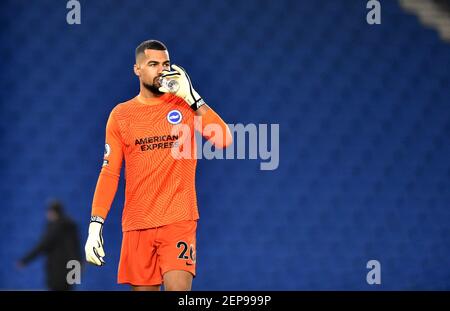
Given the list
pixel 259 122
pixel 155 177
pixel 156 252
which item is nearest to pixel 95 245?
pixel 156 252

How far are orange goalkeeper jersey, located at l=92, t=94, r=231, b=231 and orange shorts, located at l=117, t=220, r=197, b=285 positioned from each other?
5 cm

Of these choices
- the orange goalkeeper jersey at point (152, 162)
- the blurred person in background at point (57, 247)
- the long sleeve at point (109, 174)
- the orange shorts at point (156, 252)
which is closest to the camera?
→ the orange shorts at point (156, 252)

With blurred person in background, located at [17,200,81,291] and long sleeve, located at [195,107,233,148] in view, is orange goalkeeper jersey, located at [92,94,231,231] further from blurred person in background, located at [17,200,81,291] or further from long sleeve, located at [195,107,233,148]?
blurred person in background, located at [17,200,81,291]

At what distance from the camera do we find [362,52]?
6496 millimetres

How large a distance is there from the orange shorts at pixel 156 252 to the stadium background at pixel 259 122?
64.6 inches

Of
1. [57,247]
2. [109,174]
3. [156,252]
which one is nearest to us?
[156,252]

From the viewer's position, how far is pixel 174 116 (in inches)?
183

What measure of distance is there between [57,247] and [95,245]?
5.88 feet

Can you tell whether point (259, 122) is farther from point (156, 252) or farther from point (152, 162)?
point (156, 252)

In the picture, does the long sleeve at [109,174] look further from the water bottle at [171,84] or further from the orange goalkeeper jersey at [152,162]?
the water bottle at [171,84]

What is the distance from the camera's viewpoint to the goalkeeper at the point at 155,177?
4.45m

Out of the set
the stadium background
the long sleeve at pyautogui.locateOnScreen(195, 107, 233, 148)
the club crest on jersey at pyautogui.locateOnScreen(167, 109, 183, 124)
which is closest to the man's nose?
the club crest on jersey at pyautogui.locateOnScreen(167, 109, 183, 124)

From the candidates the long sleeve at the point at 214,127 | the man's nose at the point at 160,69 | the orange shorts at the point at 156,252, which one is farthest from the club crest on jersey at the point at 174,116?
the orange shorts at the point at 156,252
